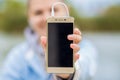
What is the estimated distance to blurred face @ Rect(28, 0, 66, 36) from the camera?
1.31 meters

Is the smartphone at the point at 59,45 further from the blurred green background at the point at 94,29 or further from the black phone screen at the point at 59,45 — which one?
the blurred green background at the point at 94,29

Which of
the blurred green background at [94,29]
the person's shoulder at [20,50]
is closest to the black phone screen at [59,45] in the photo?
the person's shoulder at [20,50]

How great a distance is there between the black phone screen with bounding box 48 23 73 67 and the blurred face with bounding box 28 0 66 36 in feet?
1.86

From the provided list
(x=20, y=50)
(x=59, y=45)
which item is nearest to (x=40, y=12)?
(x=20, y=50)

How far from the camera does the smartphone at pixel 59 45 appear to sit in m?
0.71

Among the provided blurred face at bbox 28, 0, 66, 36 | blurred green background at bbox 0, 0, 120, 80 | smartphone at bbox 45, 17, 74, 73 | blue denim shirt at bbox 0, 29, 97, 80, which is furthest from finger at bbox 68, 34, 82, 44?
blurred green background at bbox 0, 0, 120, 80

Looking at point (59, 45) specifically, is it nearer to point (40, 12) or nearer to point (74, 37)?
point (74, 37)

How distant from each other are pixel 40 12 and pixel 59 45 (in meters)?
0.68

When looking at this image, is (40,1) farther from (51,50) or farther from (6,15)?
(6,15)

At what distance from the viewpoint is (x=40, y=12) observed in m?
1.39

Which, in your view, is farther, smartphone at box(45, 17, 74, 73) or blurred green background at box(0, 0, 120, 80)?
blurred green background at box(0, 0, 120, 80)

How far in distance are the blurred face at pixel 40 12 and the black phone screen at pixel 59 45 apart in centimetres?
57

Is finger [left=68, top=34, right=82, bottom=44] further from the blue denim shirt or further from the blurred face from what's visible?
the blurred face

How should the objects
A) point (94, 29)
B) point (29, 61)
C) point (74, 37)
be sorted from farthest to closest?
point (94, 29) → point (29, 61) → point (74, 37)
